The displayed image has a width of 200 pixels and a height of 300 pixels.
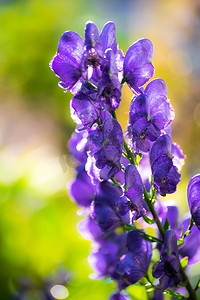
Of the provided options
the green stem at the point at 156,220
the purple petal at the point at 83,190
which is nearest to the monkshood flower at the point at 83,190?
the purple petal at the point at 83,190

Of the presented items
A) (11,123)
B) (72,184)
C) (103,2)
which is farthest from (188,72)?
(72,184)

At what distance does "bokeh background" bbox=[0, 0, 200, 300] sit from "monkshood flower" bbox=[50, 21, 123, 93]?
269mm

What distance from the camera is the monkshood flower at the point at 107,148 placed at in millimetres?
418

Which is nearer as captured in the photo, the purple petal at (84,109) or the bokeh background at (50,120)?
the purple petal at (84,109)

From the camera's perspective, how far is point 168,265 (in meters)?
0.41

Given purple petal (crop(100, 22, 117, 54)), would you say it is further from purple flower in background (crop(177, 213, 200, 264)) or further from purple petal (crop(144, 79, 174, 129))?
purple flower in background (crop(177, 213, 200, 264))

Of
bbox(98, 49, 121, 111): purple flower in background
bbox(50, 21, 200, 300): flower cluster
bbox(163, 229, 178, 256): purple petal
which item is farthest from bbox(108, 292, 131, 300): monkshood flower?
bbox(98, 49, 121, 111): purple flower in background

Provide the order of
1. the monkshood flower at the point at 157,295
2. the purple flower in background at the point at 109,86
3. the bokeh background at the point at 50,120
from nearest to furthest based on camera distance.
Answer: the purple flower in background at the point at 109,86
the monkshood flower at the point at 157,295
the bokeh background at the point at 50,120

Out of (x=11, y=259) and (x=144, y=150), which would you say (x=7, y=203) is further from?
(x=144, y=150)

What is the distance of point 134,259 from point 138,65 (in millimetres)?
228

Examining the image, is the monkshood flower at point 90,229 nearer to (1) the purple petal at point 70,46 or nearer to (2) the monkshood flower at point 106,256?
(2) the monkshood flower at point 106,256

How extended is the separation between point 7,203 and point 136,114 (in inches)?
33.3

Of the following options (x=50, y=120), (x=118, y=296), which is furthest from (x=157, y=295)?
(x=50, y=120)

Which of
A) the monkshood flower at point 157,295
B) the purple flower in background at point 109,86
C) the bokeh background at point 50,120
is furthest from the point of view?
the bokeh background at point 50,120
